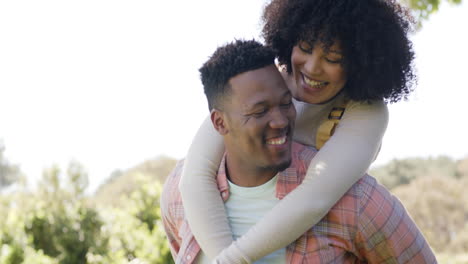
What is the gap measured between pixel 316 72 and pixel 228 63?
0.34 m

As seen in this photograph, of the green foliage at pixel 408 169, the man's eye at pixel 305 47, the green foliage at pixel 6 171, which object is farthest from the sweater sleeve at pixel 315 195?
the green foliage at pixel 6 171

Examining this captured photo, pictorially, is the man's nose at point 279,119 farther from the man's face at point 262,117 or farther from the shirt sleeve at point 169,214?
the shirt sleeve at point 169,214

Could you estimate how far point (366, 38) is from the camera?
241 cm

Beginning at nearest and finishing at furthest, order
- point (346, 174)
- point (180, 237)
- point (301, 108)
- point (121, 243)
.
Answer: point (346, 174) → point (301, 108) → point (180, 237) → point (121, 243)

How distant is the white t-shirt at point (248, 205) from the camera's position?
8.20 feet

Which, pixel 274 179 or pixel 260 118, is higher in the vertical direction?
pixel 260 118

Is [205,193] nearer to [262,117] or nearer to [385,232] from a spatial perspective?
[262,117]

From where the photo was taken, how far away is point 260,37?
287 centimetres

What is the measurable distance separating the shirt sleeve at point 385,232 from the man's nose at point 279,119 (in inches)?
16.0

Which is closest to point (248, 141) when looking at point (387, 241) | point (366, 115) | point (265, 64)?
point (265, 64)

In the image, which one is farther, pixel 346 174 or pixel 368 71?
pixel 368 71

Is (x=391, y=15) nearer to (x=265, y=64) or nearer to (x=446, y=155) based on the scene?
(x=265, y=64)

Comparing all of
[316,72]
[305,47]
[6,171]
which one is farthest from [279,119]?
[6,171]

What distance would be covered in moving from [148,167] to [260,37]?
1397cm
